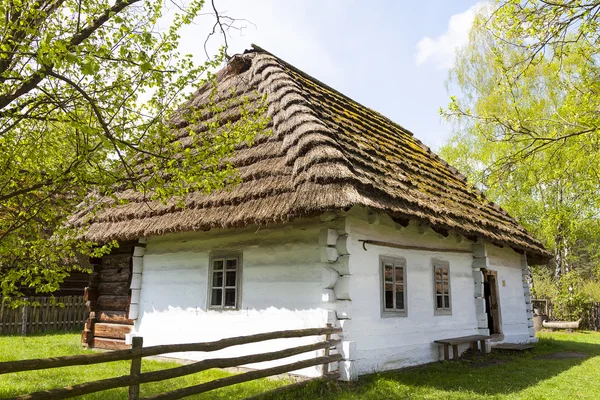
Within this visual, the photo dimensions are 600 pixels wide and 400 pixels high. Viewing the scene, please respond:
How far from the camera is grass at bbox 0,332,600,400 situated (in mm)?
6203

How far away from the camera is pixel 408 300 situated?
28.0ft

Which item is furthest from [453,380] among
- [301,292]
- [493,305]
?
[493,305]

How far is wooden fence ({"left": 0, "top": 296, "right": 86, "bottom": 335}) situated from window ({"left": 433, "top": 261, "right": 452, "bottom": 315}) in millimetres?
9962

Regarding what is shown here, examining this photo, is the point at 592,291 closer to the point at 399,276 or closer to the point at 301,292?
the point at 399,276

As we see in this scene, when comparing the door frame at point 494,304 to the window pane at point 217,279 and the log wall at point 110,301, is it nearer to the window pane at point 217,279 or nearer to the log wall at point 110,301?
the window pane at point 217,279

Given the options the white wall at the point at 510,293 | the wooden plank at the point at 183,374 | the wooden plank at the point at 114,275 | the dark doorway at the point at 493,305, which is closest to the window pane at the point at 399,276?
the wooden plank at the point at 183,374

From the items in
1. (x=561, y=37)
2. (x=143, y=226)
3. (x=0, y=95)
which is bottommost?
(x=143, y=226)

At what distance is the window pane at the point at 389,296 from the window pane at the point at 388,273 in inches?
3.8

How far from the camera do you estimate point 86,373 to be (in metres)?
7.29

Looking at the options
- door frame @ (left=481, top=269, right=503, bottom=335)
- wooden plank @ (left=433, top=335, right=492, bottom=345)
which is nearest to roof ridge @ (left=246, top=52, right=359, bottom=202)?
wooden plank @ (left=433, top=335, right=492, bottom=345)

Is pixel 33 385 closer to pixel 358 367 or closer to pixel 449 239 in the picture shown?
pixel 358 367

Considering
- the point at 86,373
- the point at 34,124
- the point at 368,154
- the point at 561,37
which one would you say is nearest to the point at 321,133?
the point at 368,154

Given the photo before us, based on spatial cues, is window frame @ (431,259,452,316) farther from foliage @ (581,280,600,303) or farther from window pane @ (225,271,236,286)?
foliage @ (581,280,600,303)

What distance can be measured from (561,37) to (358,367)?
5385 millimetres
